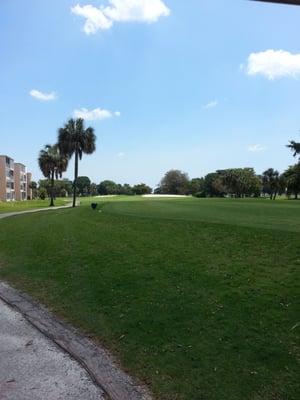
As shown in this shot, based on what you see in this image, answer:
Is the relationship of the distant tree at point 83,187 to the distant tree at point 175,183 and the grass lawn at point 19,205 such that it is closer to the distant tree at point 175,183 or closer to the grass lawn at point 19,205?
the distant tree at point 175,183

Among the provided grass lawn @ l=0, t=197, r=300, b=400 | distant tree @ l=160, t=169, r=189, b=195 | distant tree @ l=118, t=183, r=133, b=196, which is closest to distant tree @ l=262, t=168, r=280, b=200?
distant tree @ l=160, t=169, r=189, b=195

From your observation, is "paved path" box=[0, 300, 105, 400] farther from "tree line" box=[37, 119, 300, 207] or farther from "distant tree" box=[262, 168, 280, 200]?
"distant tree" box=[262, 168, 280, 200]

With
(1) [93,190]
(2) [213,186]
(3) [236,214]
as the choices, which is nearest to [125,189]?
(1) [93,190]

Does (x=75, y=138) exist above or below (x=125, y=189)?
above

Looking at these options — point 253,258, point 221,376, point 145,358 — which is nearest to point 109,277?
point 253,258

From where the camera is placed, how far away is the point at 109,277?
10203 millimetres

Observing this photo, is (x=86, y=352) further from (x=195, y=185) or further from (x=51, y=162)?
(x=195, y=185)

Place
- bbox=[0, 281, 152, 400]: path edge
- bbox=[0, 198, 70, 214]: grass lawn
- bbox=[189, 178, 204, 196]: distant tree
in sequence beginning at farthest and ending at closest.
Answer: bbox=[189, 178, 204, 196]: distant tree, bbox=[0, 198, 70, 214]: grass lawn, bbox=[0, 281, 152, 400]: path edge

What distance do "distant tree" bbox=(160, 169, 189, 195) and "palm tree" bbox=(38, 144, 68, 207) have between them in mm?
88773

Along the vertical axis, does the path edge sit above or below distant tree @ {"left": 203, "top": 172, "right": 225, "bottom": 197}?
below

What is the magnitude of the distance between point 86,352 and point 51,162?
71.5 metres

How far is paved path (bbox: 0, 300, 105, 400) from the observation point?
192 inches

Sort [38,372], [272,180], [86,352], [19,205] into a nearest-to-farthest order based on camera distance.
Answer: [38,372]
[86,352]
[19,205]
[272,180]

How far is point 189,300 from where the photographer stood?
25.7 feet
